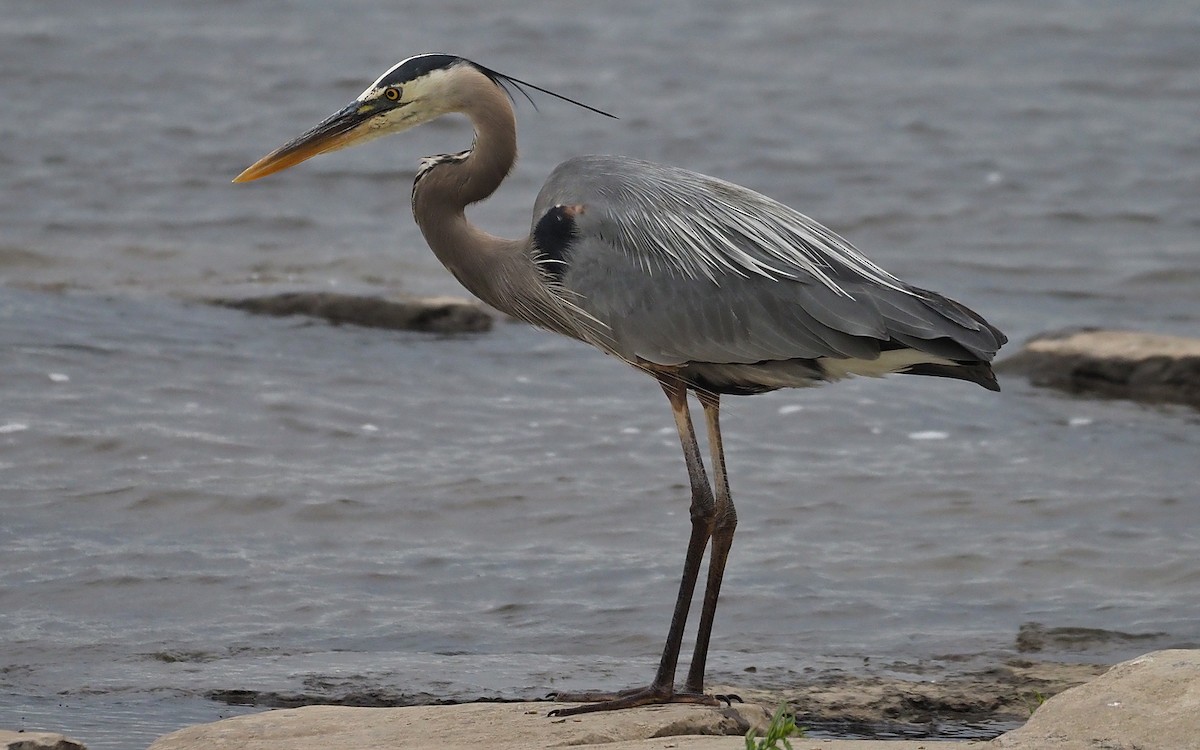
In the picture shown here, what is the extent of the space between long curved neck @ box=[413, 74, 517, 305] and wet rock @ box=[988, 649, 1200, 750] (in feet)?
8.22

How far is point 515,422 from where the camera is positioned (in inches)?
365

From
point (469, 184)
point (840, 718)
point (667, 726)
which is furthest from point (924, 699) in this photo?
point (469, 184)

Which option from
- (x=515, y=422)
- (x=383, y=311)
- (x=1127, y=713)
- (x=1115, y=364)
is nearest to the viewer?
(x=1127, y=713)

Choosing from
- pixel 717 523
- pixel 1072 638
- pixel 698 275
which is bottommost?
pixel 1072 638

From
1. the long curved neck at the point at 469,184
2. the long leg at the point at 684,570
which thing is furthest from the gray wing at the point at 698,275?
the long curved neck at the point at 469,184

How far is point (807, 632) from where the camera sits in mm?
6738

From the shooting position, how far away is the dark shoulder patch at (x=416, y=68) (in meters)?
6.17

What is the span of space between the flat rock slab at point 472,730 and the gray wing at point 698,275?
1.21 metres

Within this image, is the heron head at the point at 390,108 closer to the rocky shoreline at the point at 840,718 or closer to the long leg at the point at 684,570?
the long leg at the point at 684,570

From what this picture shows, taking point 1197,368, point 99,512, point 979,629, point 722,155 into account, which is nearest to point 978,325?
point 979,629

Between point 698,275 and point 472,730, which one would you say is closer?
point 472,730

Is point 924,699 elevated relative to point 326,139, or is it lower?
lower

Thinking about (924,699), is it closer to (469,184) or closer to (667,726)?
(667,726)

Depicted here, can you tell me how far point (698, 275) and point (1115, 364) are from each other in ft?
16.2
